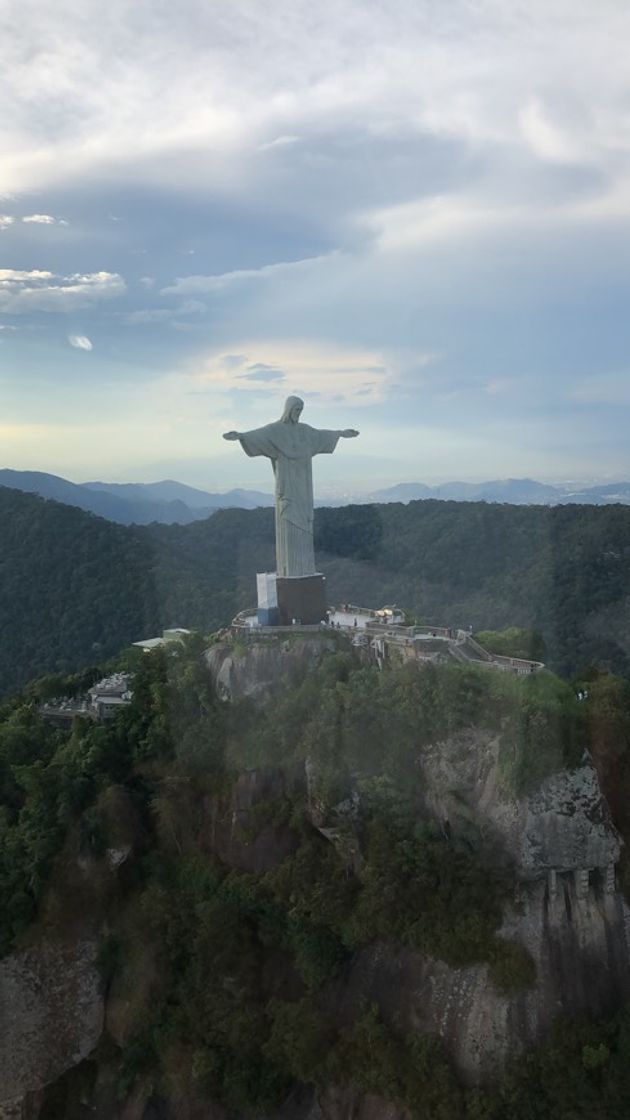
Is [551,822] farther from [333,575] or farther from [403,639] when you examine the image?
[333,575]

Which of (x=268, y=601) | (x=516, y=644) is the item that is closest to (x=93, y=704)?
(x=268, y=601)

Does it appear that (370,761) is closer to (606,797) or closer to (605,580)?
(606,797)

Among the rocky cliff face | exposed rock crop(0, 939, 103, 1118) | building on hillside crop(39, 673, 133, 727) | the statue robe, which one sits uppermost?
the statue robe

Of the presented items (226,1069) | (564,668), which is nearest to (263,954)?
(226,1069)

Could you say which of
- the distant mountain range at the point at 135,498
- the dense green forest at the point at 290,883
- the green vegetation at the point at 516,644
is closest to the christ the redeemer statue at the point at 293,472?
the dense green forest at the point at 290,883

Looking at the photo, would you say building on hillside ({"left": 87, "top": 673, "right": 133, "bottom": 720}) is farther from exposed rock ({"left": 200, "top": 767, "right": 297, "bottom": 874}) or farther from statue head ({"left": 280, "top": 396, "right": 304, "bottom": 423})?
statue head ({"left": 280, "top": 396, "right": 304, "bottom": 423})

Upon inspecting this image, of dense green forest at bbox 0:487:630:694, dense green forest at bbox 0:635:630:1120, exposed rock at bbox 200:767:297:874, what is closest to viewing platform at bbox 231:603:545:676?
dense green forest at bbox 0:635:630:1120
